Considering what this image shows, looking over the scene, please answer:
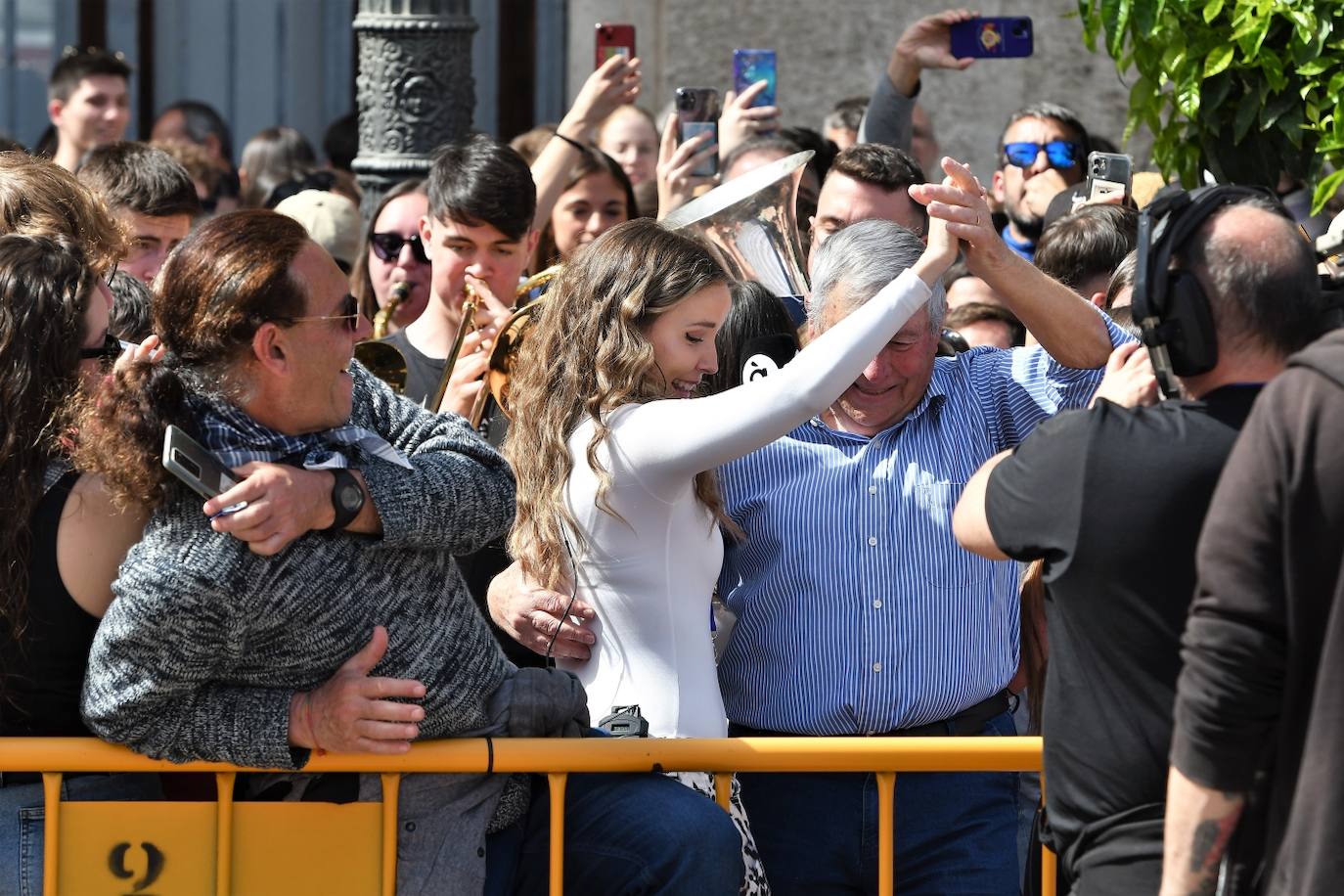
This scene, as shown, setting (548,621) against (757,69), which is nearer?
(548,621)

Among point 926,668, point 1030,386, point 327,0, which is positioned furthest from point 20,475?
point 327,0

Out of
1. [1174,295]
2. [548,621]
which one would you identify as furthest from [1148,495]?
[548,621]

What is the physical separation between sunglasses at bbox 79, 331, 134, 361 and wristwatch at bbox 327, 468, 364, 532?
1.48 feet

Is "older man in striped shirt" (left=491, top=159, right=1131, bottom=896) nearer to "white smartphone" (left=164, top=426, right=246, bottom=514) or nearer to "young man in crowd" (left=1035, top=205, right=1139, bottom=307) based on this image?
"white smartphone" (left=164, top=426, right=246, bottom=514)

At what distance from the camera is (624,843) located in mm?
2875

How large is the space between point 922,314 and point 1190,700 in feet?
4.51

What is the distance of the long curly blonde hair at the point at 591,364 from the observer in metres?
3.14

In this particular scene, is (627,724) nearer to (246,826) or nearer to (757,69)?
(246,826)

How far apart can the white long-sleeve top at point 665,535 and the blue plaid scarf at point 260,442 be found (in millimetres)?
436

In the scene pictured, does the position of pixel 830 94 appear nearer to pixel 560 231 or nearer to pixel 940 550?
pixel 560 231

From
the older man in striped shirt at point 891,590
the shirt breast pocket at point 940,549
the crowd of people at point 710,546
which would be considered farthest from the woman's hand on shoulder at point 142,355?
the shirt breast pocket at point 940,549

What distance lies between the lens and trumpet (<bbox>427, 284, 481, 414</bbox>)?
4.10 m

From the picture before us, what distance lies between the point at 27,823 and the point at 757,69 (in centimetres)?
403

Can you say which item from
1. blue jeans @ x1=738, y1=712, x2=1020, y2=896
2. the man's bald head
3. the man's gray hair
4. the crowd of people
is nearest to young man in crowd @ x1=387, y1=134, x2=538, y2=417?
the crowd of people
